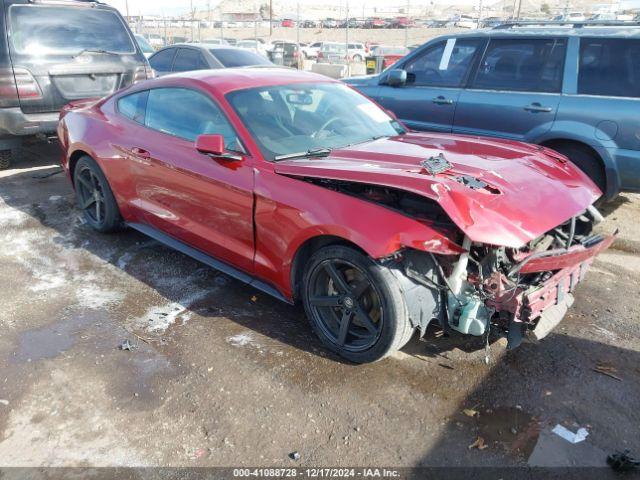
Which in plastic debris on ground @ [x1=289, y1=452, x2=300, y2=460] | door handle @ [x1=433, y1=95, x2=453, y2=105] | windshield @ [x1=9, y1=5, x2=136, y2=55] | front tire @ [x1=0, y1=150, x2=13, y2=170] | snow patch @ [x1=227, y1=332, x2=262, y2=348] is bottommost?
plastic debris on ground @ [x1=289, y1=452, x2=300, y2=460]

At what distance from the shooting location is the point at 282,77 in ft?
14.0

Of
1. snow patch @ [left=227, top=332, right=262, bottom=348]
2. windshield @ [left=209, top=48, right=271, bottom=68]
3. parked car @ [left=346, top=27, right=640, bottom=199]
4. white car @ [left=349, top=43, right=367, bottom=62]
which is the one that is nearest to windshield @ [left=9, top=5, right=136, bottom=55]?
windshield @ [left=209, top=48, right=271, bottom=68]

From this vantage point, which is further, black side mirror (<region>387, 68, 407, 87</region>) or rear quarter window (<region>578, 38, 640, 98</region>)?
black side mirror (<region>387, 68, 407, 87</region>)

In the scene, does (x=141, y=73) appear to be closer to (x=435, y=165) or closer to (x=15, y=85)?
(x=15, y=85)

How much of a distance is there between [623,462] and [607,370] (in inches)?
33.2

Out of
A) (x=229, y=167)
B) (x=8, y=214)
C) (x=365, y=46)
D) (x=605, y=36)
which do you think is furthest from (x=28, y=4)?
(x=365, y=46)

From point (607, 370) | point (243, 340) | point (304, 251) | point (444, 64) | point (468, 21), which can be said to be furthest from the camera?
point (468, 21)

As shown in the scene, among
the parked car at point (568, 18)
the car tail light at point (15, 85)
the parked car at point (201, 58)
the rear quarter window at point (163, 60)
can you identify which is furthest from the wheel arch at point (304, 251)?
the rear quarter window at point (163, 60)

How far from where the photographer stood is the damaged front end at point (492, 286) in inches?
114

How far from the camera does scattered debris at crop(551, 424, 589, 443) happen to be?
8.87 ft

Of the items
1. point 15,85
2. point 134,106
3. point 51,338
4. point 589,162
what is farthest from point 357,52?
point 51,338

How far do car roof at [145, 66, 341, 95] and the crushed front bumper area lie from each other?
7.40 feet

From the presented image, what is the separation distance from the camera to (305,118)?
3.96 metres

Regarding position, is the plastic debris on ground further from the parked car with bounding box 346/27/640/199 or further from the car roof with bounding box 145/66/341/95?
the parked car with bounding box 346/27/640/199
